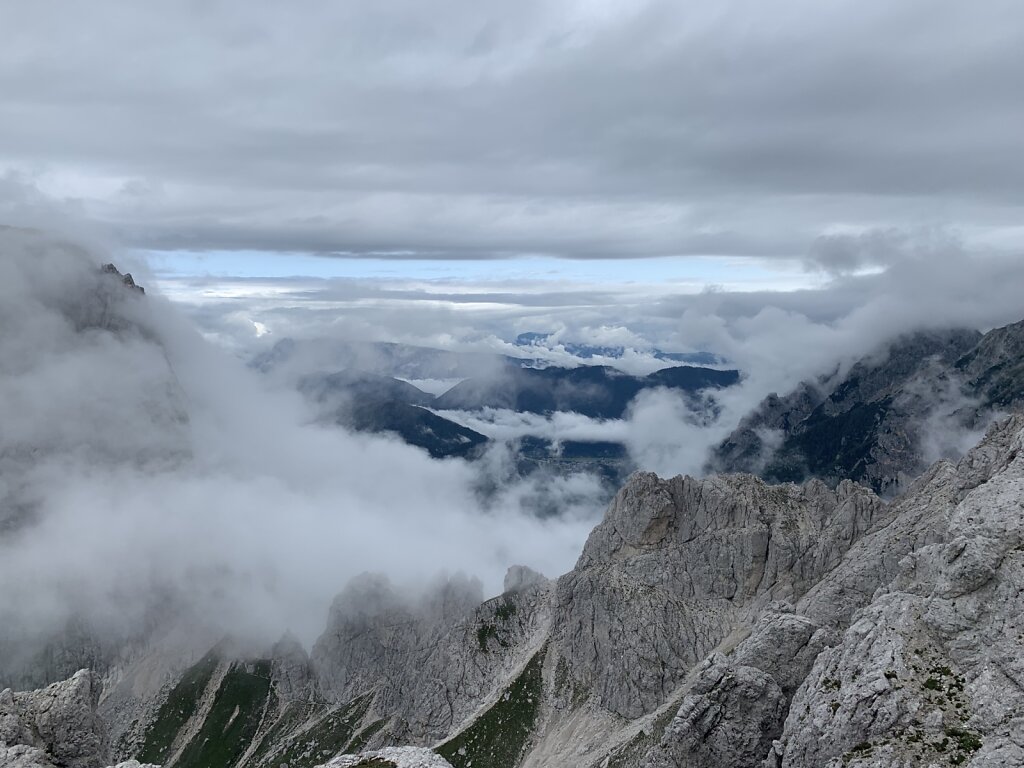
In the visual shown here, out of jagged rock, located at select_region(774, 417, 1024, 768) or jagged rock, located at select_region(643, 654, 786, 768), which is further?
jagged rock, located at select_region(643, 654, 786, 768)

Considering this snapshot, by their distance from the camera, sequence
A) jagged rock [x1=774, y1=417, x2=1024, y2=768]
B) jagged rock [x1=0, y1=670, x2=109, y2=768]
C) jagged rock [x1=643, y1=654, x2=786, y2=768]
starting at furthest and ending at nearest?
jagged rock [x1=643, y1=654, x2=786, y2=768], jagged rock [x1=0, y1=670, x2=109, y2=768], jagged rock [x1=774, y1=417, x2=1024, y2=768]

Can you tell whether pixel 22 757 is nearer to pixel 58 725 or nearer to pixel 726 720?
pixel 58 725

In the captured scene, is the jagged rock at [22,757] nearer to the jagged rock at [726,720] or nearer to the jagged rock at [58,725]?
the jagged rock at [58,725]

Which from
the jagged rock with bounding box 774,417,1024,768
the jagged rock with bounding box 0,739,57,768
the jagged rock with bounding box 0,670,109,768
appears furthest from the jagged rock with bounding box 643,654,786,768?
the jagged rock with bounding box 0,739,57,768

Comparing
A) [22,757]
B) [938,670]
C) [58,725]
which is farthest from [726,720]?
[58,725]

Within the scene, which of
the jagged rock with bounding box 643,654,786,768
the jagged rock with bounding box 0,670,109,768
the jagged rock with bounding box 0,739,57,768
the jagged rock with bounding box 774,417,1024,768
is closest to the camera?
the jagged rock with bounding box 774,417,1024,768

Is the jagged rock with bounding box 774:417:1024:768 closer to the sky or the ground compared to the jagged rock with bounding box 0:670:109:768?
closer to the sky

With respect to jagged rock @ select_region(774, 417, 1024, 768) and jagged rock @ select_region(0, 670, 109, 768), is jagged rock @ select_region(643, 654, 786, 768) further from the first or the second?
jagged rock @ select_region(0, 670, 109, 768)

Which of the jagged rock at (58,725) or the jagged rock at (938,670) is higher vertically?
the jagged rock at (938,670)

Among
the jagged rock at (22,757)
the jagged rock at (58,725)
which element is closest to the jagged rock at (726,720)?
the jagged rock at (58,725)

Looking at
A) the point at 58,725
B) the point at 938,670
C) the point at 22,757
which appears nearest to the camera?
the point at 938,670

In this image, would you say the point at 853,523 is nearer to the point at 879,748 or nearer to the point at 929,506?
the point at 929,506
